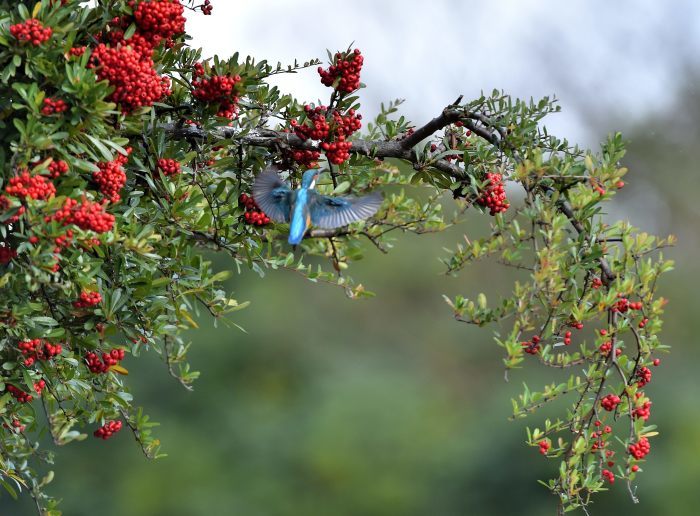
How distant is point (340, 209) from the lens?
2.27 metres

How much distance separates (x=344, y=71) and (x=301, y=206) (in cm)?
35

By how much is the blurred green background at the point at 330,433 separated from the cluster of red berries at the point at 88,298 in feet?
13.2

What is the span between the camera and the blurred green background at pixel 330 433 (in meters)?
6.60

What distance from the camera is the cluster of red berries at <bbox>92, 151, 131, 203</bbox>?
6.40 ft

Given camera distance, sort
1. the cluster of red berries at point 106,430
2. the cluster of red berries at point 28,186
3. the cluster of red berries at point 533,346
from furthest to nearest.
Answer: the cluster of red berries at point 106,430 < the cluster of red berries at point 533,346 < the cluster of red berries at point 28,186

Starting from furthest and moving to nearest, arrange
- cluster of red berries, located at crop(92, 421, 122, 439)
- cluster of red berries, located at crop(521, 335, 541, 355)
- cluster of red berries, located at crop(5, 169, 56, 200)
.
Answer: cluster of red berries, located at crop(92, 421, 122, 439), cluster of red berries, located at crop(521, 335, 541, 355), cluster of red berries, located at crop(5, 169, 56, 200)

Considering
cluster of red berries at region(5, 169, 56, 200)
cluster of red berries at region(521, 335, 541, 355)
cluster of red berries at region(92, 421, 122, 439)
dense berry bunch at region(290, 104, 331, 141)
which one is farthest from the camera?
cluster of red berries at region(92, 421, 122, 439)

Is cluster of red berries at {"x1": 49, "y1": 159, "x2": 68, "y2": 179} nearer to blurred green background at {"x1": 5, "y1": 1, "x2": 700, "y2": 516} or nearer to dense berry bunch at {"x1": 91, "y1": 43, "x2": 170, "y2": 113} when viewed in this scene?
dense berry bunch at {"x1": 91, "y1": 43, "x2": 170, "y2": 113}

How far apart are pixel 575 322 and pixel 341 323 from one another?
281 inches

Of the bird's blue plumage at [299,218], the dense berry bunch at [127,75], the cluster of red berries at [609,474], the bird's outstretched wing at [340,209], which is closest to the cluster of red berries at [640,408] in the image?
the cluster of red berries at [609,474]

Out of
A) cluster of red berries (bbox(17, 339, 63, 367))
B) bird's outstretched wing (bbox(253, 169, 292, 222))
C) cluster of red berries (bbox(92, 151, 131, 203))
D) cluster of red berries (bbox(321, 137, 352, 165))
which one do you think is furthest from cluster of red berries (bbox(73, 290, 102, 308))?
cluster of red berries (bbox(321, 137, 352, 165))

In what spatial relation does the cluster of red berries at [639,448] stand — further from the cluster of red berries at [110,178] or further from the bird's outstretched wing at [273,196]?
the cluster of red berries at [110,178]

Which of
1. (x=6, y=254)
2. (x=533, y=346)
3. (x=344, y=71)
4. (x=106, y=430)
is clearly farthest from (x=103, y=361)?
(x=533, y=346)

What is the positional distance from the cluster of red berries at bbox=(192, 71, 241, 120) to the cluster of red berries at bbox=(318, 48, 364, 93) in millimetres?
246
